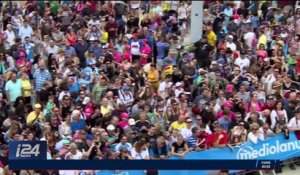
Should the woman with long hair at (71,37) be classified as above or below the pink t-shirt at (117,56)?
above

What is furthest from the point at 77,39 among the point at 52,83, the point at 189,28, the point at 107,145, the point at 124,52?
the point at 107,145

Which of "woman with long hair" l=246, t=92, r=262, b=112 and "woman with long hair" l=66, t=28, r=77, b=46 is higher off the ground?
"woman with long hair" l=66, t=28, r=77, b=46

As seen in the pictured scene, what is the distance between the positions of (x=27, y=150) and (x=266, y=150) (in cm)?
786

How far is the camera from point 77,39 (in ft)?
80.8

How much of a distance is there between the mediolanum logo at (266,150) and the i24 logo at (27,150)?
698cm

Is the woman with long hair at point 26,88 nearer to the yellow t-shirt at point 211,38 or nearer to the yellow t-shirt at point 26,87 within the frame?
the yellow t-shirt at point 26,87

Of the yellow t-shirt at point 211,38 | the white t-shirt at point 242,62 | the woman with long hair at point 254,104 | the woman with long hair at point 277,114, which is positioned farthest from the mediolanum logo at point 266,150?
the yellow t-shirt at point 211,38

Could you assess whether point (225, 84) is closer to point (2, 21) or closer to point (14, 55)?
point (14, 55)

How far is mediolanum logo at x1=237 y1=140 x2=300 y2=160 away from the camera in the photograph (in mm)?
19656

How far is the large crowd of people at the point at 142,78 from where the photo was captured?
64.3 feet

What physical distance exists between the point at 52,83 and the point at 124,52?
3.10 m

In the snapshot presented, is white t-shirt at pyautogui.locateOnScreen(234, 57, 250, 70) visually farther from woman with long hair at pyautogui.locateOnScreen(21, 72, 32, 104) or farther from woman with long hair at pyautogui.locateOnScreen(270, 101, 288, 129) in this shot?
woman with long hair at pyautogui.locateOnScreen(21, 72, 32, 104)

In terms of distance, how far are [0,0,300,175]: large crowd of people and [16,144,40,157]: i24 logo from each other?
413cm

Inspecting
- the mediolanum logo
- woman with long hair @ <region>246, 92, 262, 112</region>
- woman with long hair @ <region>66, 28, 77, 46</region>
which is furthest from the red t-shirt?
woman with long hair @ <region>66, 28, 77, 46</region>
